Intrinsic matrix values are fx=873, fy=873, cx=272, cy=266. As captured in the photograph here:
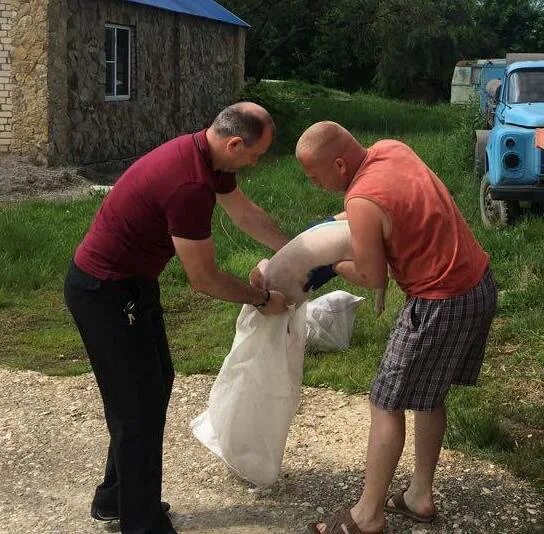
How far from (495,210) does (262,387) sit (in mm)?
6869

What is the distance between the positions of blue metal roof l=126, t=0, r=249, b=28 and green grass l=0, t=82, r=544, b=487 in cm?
580

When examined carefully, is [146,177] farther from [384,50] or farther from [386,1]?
[384,50]

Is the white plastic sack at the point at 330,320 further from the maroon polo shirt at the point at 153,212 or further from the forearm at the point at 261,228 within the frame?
the maroon polo shirt at the point at 153,212

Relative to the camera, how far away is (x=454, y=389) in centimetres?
504

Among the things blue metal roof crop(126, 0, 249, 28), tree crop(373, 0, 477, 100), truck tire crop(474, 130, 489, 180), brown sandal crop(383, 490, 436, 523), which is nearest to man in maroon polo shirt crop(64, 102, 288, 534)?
brown sandal crop(383, 490, 436, 523)

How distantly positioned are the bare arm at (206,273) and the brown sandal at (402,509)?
1.09 metres

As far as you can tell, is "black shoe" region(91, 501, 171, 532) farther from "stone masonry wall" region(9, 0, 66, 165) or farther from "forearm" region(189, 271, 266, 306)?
"stone masonry wall" region(9, 0, 66, 165)

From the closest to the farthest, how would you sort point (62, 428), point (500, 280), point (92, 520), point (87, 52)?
1. point (92, 520)
2. point (62, 428)
3. point (500, 280)
4. point (87, 52)

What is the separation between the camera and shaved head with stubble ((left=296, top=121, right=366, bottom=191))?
3107mm

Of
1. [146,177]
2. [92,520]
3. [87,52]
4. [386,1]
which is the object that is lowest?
[92,520]

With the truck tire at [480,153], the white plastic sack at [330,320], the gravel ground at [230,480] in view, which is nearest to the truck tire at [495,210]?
the truck tire at [480,153]

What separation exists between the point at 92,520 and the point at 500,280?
456 centimetres

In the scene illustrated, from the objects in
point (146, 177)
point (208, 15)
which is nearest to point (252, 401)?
point (146, 177)

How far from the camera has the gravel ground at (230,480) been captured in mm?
3695
